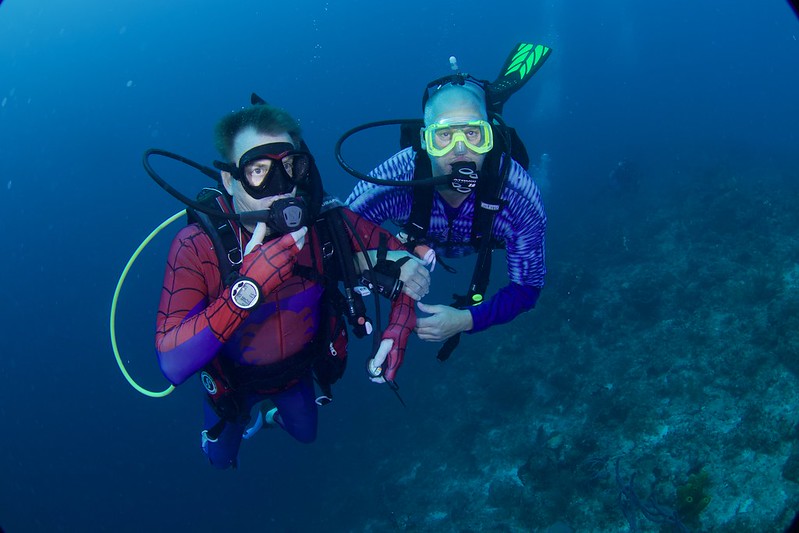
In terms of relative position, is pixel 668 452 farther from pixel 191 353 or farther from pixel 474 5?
pixel 474 5

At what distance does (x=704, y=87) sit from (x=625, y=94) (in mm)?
8762

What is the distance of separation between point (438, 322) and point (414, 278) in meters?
0.69

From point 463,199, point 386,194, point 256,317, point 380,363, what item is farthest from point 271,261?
point 463,199

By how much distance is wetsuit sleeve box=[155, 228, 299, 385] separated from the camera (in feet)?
8.41

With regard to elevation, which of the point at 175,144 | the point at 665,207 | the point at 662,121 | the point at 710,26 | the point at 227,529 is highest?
the point at 710,26

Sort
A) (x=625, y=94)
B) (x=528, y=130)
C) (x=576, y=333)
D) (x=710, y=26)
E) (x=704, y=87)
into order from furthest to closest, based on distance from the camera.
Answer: (x=710, y=26), (x=625, y=94), (x=704, y=87), (x=528, y=130), (x=576, y=333)

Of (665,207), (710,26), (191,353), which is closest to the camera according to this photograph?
(191,353)

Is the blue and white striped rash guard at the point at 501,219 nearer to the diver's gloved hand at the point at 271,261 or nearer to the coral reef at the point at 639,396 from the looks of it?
the diver's gloved hand at the point at 271,261

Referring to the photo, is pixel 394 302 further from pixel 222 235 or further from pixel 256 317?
pixel 222 235

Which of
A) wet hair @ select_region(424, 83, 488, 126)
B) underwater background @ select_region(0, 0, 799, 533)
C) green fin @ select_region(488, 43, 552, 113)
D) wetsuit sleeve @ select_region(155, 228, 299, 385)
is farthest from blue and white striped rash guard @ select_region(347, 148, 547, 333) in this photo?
underwater background @ select_region(0, 0, 799, 533)

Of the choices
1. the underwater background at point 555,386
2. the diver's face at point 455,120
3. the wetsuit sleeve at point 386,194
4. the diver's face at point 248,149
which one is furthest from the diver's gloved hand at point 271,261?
the underwater background at point 555,386

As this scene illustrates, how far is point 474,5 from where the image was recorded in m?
114

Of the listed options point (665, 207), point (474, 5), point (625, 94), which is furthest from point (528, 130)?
point (474, 5)

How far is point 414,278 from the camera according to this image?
129 inches
